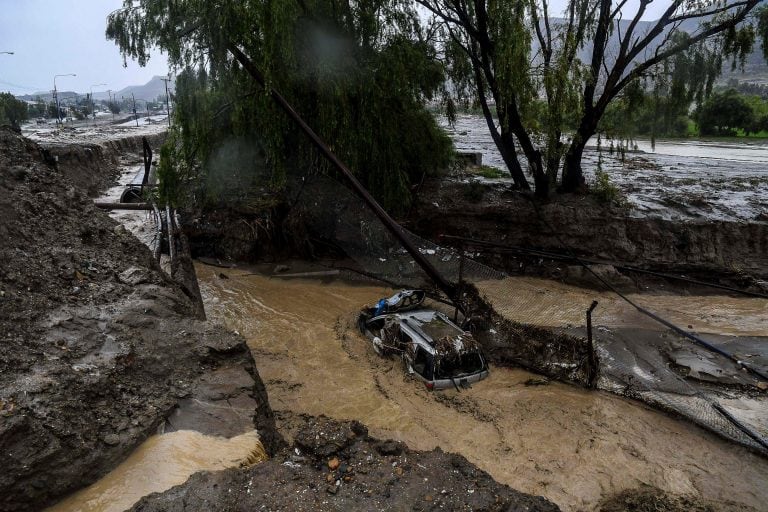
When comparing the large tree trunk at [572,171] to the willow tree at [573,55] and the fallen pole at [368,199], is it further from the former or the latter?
the fallen pole at [368,199]

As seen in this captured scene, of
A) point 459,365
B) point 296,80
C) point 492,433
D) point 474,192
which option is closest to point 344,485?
point 492,433

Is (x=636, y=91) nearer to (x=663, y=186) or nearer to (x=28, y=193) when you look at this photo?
(x=663, y=186)

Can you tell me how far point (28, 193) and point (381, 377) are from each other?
713 cm

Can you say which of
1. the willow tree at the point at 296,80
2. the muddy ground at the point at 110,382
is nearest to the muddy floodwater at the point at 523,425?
the muddy ground at the point at 110,382

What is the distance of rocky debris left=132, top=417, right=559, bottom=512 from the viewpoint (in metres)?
4.31

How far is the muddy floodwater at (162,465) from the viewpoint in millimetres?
4570

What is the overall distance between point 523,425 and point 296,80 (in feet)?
39.0

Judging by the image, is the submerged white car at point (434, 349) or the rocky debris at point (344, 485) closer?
the rocky debris at point (344, 485)

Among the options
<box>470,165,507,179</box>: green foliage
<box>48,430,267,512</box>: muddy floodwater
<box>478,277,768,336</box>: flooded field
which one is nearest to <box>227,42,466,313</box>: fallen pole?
<box>478,277,768,336</box>: flooded field

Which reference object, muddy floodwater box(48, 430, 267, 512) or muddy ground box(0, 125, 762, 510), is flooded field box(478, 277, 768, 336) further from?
muddy floodwater box(48, 430, 267, 512)

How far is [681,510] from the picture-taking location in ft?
21.6

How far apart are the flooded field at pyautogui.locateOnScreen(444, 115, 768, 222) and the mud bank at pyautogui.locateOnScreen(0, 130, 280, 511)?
14579 mm

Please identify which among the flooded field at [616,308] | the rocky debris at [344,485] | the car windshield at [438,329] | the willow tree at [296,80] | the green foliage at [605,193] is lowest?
the flooded field at [616,308]

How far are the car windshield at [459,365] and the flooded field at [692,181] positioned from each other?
386 inches
